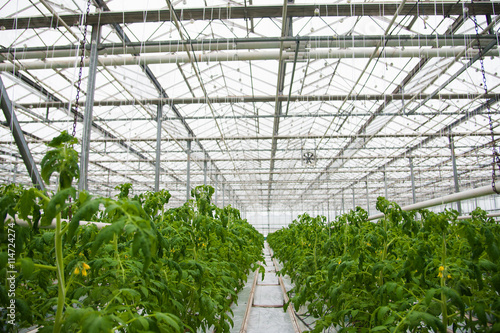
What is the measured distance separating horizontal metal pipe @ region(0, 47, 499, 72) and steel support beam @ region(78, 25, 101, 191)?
0.63m

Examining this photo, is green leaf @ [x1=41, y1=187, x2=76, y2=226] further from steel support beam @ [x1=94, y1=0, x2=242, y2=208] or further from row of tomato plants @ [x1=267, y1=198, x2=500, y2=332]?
steel support beam @ [x1=94, y1=0, x2=242, y2=208]

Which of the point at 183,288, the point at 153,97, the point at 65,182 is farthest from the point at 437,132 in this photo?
the point at 65,182

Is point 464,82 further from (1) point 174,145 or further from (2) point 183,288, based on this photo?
(1) point 174,145

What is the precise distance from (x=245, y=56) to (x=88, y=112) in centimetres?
330

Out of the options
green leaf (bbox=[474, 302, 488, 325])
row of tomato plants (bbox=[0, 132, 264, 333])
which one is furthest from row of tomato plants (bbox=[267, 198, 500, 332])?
row of tomato plants (bbox=[0, 132, 264, 333])

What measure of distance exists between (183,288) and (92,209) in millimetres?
1287

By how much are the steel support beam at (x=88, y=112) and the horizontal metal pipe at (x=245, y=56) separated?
63 cm

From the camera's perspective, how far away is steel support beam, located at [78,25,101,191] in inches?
208

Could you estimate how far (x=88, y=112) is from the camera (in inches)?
224

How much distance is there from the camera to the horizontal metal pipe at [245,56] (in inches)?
247

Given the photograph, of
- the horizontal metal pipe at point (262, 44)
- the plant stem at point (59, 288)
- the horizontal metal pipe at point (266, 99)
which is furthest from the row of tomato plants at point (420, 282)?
the horizontal metal pipe at point (266, 99)

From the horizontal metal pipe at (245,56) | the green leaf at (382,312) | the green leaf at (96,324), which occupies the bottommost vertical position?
the green leaf at (382,312)

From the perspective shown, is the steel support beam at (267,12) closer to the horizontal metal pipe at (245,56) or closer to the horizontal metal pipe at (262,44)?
the horizontal metal pipe at (262,44)

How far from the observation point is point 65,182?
1165 millimetres
